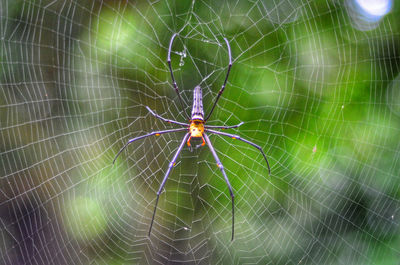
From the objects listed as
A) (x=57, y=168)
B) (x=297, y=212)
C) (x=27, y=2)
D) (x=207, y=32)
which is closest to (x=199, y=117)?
(x=207, y=32)

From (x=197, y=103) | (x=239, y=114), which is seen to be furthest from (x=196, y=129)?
(x=239, y=114)

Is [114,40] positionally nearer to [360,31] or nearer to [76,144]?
[76,144]

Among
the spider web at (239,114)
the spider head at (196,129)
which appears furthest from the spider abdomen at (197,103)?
the spider web at (239,114)

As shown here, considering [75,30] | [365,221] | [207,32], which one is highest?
[207,32]

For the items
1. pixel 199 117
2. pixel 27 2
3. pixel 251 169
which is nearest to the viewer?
pixel 199 117

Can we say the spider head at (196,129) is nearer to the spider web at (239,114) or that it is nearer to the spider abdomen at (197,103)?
the spider abdomen at (197,103)

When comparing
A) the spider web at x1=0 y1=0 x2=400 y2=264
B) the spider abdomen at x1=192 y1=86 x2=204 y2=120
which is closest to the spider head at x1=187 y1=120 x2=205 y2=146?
the spider abdomen at x1=192 y1=86 x2=204 y2=120

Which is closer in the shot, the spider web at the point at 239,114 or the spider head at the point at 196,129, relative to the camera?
the spider head at the point at 196,129

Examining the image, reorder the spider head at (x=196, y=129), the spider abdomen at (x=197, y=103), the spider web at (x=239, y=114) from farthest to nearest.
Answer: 1. the spider web at (x=239, y=114)
2. the spider head at (x=196, y=129)
3. the spider abdomen at (x=197, y=103)
